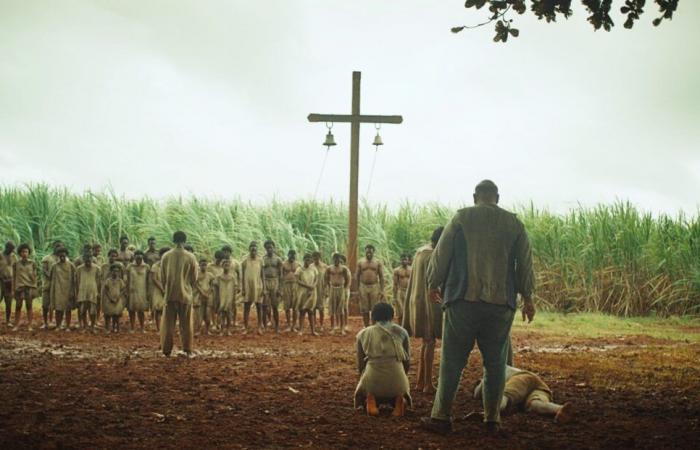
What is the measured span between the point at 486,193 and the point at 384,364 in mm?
1909

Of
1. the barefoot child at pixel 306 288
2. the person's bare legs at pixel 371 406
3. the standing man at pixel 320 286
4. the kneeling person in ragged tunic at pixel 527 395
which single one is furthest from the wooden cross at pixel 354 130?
the person's bare legs at pixel 371 406

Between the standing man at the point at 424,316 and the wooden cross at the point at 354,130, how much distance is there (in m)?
9.54

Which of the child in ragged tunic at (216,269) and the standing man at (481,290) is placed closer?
the standing man at (481,290)

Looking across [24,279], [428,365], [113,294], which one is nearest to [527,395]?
[428,365]

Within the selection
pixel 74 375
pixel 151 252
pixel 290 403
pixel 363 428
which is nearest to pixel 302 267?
pixel 151 252

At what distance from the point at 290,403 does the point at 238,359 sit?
3.66 metres

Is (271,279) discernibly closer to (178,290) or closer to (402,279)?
(402,279)

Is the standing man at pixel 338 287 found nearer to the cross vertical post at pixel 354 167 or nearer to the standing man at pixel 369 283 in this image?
the standing man at pixel 369 283

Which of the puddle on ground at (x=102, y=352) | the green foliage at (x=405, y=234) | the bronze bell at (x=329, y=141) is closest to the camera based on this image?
the puddle on ground at (x=102, y=352)

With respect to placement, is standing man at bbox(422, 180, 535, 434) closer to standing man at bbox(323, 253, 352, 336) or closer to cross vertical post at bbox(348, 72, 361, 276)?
standing man at bbox(323, 253, 352, 336)

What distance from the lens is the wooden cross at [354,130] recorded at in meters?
18.3

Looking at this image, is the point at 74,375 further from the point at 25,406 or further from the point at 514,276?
the point at 514,276

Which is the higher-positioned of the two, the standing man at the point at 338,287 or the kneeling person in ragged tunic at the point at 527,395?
the standing man at the point at 338,287

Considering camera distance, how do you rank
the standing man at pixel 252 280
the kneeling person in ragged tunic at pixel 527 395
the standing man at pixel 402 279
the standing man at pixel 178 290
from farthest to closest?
the standing man at pixel 402 279, the standing man at pixel 252 280, the standing man at pixel 178 290, the kneeling person in ragged tunic at pixel 527 395
